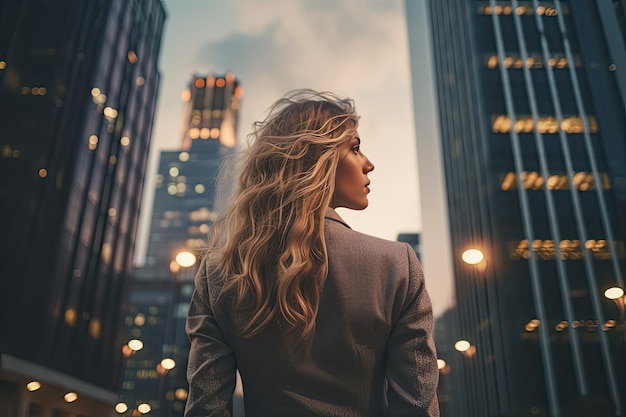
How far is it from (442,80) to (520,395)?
4246cm

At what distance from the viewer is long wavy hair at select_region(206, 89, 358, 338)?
1.74 metres

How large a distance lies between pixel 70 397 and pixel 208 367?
35917mm

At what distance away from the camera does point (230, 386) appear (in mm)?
1833

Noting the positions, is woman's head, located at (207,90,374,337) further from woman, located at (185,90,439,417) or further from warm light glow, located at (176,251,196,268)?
warm light glow, located at (176,251,196,268)

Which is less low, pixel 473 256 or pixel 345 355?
pixel 473 256

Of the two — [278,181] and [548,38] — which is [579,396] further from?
[278,181]

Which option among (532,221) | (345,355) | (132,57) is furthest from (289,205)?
(132,57)

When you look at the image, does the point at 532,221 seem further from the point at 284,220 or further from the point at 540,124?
the point at 284,220

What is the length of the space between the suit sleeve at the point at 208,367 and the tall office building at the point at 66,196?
27491mm

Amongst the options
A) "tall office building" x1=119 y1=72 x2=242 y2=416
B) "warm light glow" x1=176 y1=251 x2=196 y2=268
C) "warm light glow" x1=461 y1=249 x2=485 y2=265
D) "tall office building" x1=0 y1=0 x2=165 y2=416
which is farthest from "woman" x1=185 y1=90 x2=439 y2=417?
"tall office building" x1=119 y1=72 x2=242 y2=416

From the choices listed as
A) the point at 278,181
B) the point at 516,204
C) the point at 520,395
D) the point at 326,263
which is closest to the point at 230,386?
the point at 326,263

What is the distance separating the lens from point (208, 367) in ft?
5.95

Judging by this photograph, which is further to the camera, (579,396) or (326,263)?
(579,396)

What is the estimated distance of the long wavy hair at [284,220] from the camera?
Answer: 68.4 inches
